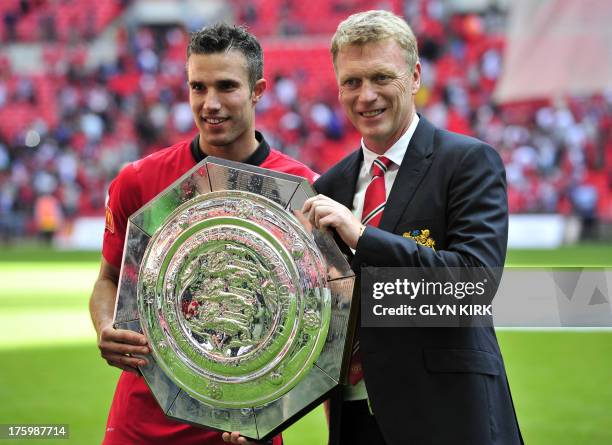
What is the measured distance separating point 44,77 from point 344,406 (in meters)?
24.6

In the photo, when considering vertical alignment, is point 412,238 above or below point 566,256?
below

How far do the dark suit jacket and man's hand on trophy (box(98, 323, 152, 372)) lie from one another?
52 centimetres

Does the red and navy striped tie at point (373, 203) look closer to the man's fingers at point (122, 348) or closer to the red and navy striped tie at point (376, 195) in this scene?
the red and navy striped tie at point (376, 195)

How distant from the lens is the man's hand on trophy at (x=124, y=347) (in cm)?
207

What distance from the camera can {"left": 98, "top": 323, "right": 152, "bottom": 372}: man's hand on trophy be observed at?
2.07m

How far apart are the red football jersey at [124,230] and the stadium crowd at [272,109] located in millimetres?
17578

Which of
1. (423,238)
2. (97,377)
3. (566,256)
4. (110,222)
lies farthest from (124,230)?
(566,256)

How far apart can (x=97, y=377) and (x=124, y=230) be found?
5.10m

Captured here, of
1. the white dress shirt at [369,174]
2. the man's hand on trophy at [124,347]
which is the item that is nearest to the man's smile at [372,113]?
the white dress shirt at [369,174]

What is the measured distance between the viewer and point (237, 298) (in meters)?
Result: 2.03

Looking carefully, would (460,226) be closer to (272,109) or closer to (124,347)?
(124,347)

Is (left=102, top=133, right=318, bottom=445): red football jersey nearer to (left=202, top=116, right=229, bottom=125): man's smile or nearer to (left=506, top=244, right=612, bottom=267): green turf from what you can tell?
(left=202, top=116, right=229, bottom=125): man's smile

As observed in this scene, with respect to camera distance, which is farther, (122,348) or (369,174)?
(369,174)

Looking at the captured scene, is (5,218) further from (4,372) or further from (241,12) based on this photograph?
(4,372)
